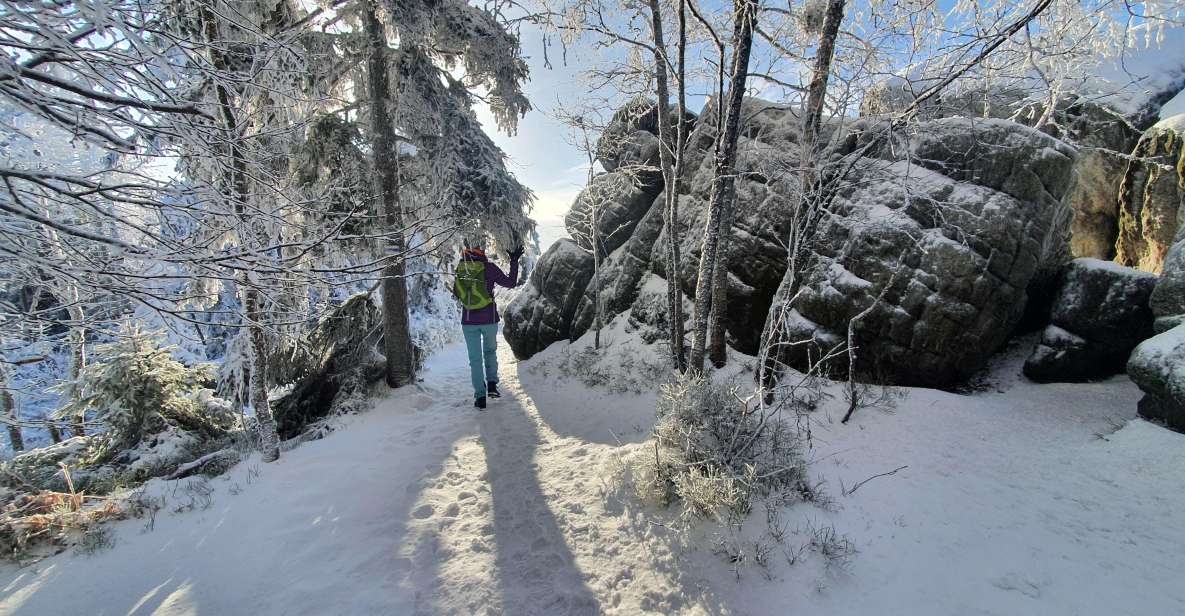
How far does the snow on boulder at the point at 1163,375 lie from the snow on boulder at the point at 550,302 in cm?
1096

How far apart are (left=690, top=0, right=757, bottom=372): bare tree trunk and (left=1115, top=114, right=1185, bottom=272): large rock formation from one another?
835 cm

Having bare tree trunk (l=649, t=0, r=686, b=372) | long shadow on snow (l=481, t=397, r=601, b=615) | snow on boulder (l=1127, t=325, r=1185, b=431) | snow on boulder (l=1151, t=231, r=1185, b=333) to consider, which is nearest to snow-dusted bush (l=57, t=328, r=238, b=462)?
long shadow on snow (l=481, t=397, r=601, b=615)

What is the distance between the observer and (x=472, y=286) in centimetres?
677

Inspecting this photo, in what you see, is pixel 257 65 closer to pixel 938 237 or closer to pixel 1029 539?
pixel 1029 539

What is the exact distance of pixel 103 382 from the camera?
6203 millimetres

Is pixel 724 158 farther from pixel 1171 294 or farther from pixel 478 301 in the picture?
pixel 1171 294

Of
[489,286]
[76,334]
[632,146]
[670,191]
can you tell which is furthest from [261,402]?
[632,146]

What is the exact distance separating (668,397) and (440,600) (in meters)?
2.60

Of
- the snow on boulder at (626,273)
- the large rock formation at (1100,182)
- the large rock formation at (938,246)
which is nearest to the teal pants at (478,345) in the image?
the large rock formation at (938,246)

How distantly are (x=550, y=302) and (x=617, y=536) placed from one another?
10.6 m

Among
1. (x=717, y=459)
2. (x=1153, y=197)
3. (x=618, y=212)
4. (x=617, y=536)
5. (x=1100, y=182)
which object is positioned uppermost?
(x=618, y=212)

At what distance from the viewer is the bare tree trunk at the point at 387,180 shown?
7066mm

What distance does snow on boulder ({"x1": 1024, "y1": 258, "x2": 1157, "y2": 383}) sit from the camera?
6328mm

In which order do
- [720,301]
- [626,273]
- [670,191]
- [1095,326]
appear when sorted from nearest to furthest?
[1095,326], [670,191], [720,301], [626,273]
